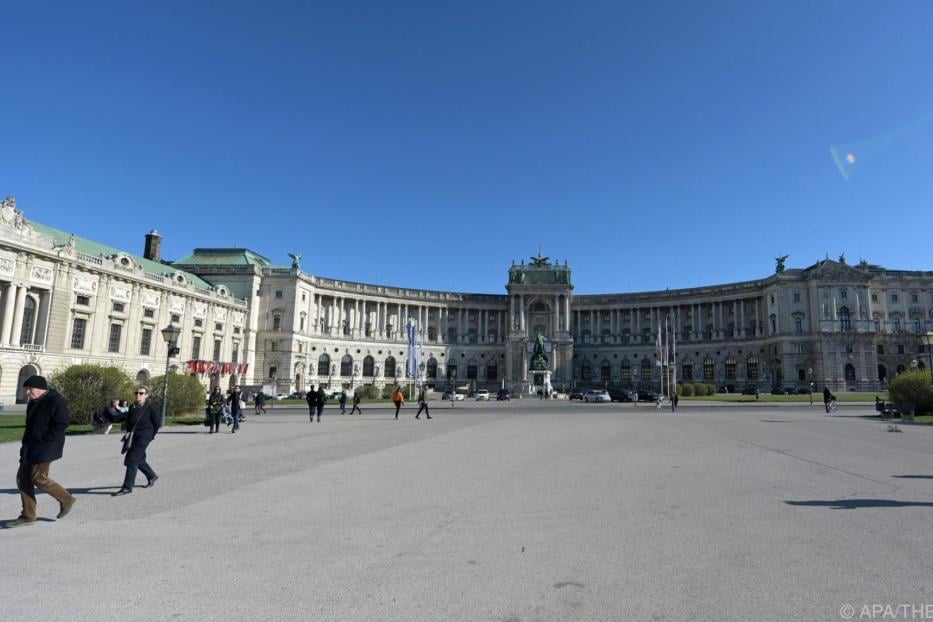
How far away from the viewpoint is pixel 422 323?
120312 millimetres

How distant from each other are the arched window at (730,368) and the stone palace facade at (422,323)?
25 centimetres

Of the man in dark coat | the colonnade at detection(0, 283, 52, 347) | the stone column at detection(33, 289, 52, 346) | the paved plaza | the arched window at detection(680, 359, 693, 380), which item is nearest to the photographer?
the paved plaza

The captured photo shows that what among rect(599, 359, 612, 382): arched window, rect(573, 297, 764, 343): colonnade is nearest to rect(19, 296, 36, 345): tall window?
rect(573, 297, 764, 343): colonnade

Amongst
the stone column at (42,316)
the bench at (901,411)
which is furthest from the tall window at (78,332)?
the bench at (901,411)

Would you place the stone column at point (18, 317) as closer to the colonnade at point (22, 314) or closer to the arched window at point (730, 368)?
the colonnade at point (22, 314)

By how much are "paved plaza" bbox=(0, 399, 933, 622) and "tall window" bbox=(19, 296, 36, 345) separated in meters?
45.8

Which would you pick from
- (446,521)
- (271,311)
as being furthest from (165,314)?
(446,521)

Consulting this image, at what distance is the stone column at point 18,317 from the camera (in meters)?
47.6

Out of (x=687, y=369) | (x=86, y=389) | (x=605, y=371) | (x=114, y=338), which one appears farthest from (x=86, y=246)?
(x=687, y=369)

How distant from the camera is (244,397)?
67438 mm

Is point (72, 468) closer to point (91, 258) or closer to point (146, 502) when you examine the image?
point (146, 502)

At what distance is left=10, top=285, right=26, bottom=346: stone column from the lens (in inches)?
1873

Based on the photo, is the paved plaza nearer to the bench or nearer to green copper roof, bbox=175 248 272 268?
the bench

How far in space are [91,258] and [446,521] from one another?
64571 mm
